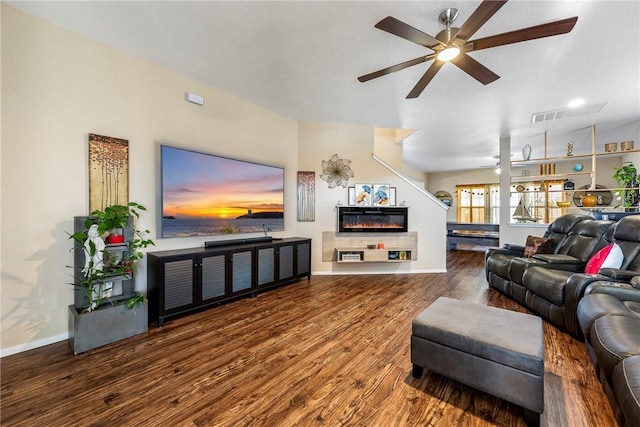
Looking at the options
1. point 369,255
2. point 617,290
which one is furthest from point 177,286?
point 617,290

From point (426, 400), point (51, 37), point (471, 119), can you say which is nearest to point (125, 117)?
point (51, 37)

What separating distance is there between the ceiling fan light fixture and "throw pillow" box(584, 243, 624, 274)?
250 centimetres

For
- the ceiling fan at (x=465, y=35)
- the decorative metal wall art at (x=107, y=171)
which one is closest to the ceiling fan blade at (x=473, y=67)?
the ceiling fan at (x=465, y=35)

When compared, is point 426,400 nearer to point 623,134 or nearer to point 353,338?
point 353,338

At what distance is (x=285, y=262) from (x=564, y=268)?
11.5 feet

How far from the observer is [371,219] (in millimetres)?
5082

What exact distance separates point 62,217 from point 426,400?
330cm

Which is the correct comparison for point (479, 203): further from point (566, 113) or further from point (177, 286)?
point (177, 286)

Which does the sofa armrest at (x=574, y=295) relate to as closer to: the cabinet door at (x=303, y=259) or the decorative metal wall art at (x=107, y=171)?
the cabinet door at (x=303, y=259)

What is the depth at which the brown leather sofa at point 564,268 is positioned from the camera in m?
2.51

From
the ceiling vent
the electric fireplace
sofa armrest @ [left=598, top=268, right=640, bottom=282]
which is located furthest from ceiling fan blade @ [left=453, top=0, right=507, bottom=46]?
the ceiling vent

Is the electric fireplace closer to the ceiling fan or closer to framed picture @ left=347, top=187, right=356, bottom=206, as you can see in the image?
framed picture @ left=347, top=187, right=356, bottom=206

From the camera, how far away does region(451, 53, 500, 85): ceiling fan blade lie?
230 centimetres

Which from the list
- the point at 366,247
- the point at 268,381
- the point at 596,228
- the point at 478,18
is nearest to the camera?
the point at 478,18
